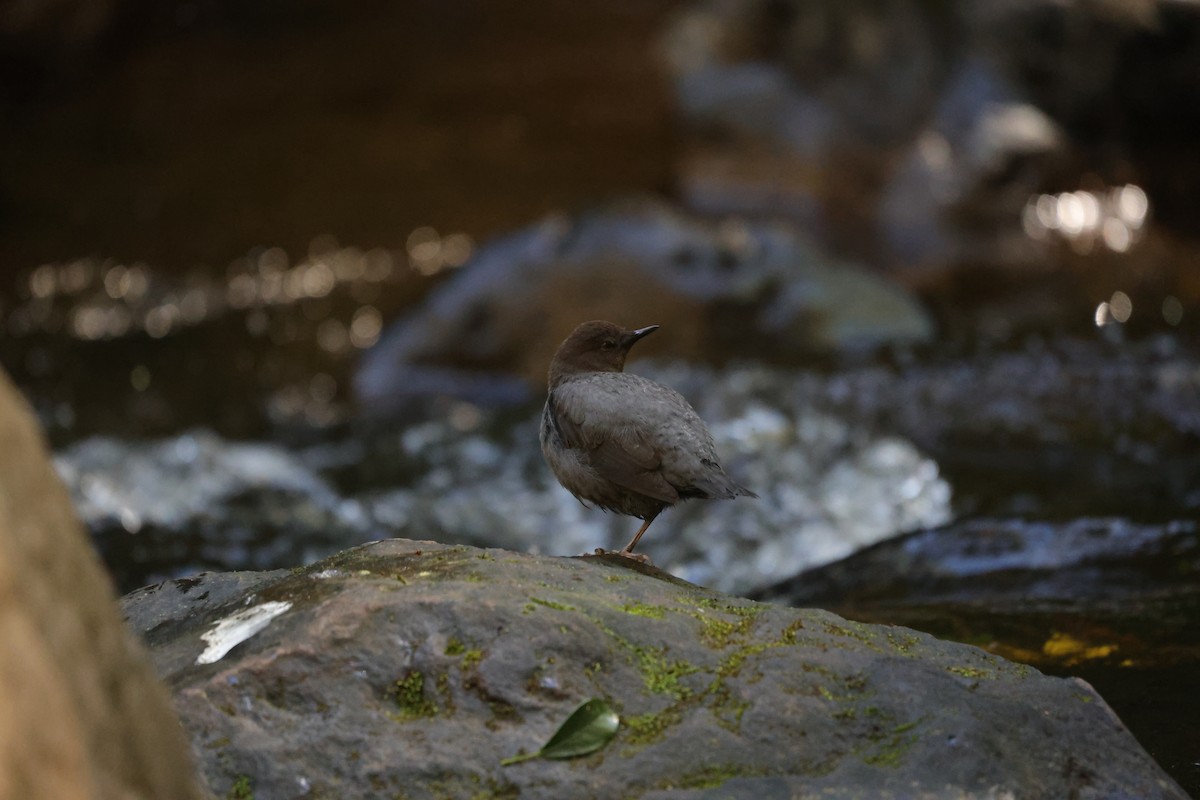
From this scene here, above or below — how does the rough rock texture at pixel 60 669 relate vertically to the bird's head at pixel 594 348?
above

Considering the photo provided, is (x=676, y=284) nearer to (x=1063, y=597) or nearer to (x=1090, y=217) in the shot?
(x=1063, y=597)

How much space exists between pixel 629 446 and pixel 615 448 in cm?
5

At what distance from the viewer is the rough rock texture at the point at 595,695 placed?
250 cm

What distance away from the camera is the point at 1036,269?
36.4ft

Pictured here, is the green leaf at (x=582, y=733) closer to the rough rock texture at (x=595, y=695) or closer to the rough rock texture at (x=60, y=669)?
the rough rock texture at (x=595, y=695)

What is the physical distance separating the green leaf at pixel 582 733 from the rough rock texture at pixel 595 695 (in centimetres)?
2

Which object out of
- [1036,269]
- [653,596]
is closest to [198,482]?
[653,596]

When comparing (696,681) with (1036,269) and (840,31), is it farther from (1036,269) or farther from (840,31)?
(840,31)

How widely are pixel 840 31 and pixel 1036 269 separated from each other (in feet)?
12.1

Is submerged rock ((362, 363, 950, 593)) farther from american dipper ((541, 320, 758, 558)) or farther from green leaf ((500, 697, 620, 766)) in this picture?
green leaf ((500, 697, 620, 766))

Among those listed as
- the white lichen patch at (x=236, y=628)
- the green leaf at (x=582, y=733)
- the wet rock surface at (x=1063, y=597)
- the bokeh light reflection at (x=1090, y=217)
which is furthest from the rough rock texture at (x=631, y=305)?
the green leaf at (x=582, y=733)

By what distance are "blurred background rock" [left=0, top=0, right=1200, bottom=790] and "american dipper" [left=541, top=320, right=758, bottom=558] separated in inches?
57.1

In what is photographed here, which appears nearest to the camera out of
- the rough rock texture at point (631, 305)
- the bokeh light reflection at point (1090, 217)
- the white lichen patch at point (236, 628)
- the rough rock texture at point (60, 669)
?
the rough rock texture at point (60, 669)

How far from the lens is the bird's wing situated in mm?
3814
